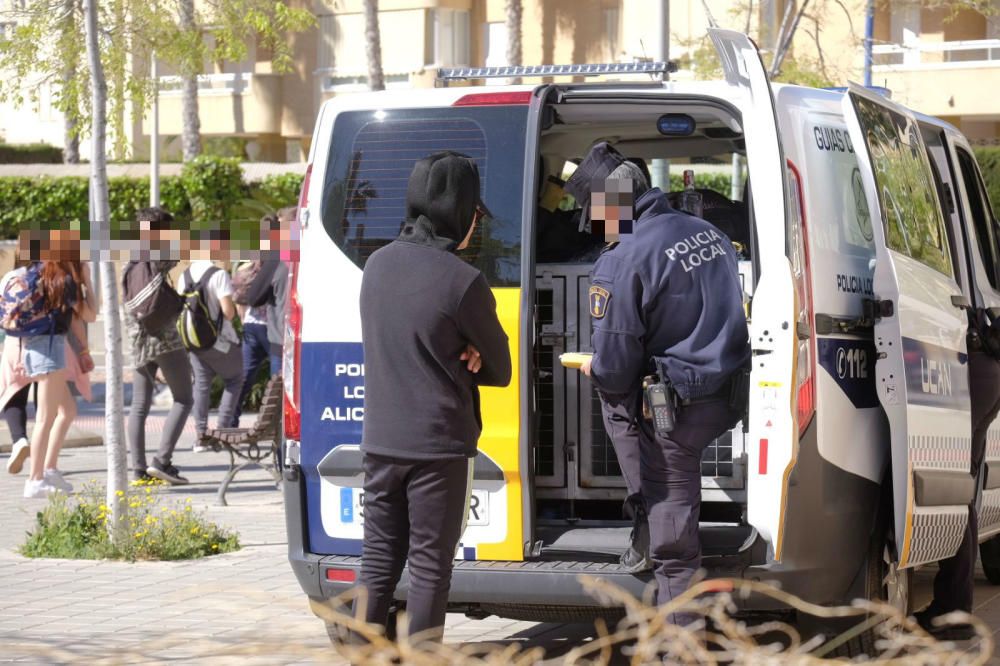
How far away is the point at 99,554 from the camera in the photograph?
29.0 ft

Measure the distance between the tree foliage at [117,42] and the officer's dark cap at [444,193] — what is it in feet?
21.3

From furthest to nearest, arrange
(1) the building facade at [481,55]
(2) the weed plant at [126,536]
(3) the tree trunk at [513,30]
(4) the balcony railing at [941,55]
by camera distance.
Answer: (3) the tree trunk at [513,30]
(1) the building facade at [481,55]
(4) the balcony railing at [941,55]
(2) the weed plant at [126,536]

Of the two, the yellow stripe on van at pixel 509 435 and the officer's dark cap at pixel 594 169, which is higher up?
the officer's dark cap at pixel 594 169

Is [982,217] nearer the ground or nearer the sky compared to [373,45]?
nearer the ground

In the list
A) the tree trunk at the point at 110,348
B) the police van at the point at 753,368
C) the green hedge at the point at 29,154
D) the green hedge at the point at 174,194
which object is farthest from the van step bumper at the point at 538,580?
the green hedge at the point at 29,154

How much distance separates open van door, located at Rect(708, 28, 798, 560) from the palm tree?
36062mm

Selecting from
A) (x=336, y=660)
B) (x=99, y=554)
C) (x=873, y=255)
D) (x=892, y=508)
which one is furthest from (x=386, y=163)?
(x=99, y=554)

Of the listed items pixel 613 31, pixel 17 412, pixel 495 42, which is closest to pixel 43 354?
pixel 17 412

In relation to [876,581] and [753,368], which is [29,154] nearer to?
[876,581]

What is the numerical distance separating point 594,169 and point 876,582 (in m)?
1.83

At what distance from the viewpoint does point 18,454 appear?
11953mm

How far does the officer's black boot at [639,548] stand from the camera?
5.63 metres

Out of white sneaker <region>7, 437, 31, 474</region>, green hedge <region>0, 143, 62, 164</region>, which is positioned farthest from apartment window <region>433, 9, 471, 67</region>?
white sneaker <region>7, 437, 31, 474</region>

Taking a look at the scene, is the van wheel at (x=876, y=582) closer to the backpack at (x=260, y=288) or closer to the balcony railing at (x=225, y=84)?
the backpack at (x=260, y=288)
